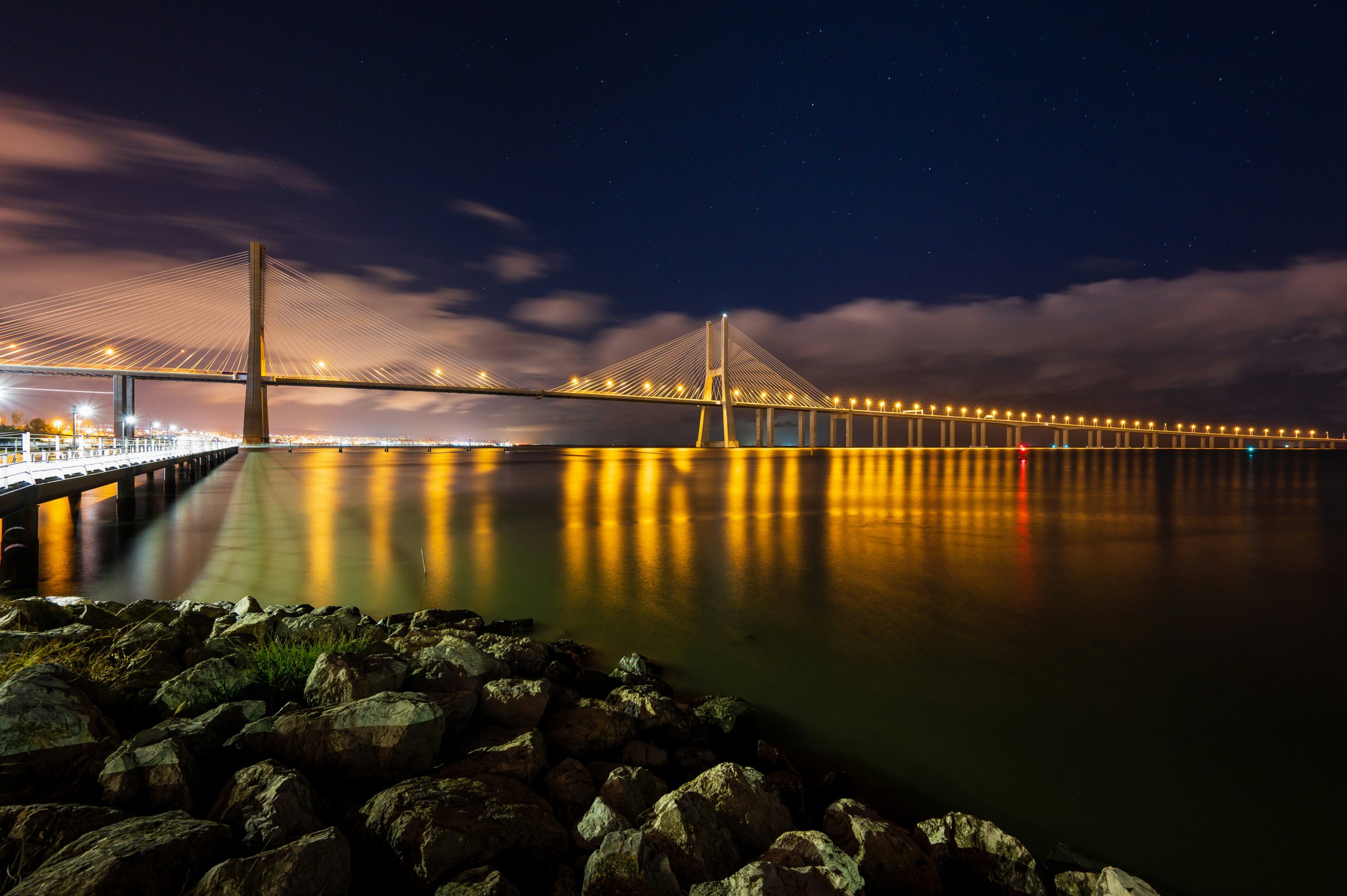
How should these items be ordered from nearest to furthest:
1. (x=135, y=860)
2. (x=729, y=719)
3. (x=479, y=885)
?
(x=135, y=860), (x=479, y=885), (x=729, y=719)

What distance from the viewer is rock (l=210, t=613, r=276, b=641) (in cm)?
519

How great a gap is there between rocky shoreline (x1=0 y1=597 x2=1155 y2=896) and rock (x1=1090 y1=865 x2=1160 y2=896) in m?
0.01

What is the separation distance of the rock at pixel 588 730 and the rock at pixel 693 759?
0.33 metres

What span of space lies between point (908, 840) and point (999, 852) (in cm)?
52

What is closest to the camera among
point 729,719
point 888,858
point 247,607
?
point 888,858

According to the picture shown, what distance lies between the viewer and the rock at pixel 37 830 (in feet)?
7.20

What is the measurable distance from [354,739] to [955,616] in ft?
26.6

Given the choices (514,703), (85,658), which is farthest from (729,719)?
(85,658)

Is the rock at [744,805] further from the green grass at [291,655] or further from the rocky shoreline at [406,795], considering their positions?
the green grass at [291,655]

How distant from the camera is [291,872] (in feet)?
7.23

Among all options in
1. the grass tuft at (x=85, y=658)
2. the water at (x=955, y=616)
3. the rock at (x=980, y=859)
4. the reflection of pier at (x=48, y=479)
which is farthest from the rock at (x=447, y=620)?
the reflection of pier at (x=48, y=479)

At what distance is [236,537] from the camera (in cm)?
1514

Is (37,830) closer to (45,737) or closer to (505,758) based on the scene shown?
(45,737)

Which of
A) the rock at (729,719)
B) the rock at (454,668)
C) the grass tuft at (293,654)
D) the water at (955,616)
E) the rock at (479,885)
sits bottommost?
the water at (955,616)
